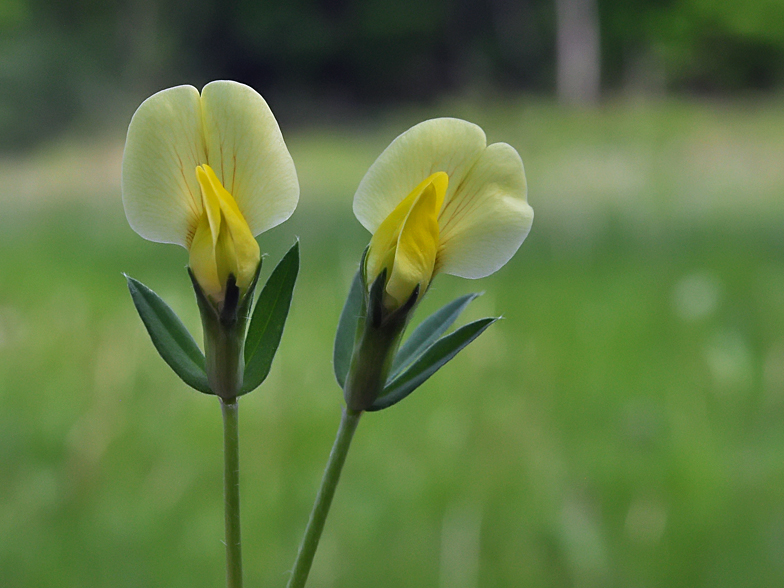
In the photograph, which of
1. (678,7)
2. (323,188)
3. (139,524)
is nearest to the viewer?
(139,524)

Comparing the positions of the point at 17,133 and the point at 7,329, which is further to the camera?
the point at 17,133

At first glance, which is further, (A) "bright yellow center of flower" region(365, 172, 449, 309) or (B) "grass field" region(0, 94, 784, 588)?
(B) "grass field" region(0, 94, 784, 588)

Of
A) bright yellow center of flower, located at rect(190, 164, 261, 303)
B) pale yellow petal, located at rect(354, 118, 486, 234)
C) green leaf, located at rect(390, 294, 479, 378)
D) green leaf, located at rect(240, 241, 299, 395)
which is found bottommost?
green leaf, located at rect(390, 294, 479, 378)

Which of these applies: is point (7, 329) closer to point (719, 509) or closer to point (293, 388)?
point (293, 388)

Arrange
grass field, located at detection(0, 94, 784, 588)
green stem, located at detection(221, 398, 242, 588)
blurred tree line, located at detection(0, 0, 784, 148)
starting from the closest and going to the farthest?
green stem, located at detection(221, 398, 242, 588)
grass field, located at detection(0, 94, 784, 588)
blurred tree line, located at detection(0, 0, 784, 148)

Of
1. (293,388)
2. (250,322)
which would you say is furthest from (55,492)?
(250,322)

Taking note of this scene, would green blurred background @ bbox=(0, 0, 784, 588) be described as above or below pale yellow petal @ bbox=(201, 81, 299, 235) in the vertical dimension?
below

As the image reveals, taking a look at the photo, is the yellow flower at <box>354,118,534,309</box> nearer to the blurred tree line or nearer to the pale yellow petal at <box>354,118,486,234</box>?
the pale yellow petal at <box>354,118,486,234</box>

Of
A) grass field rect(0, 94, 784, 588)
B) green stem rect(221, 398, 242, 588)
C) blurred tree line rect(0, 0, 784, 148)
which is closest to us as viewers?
green stem rect(221, 398, 242, 588)

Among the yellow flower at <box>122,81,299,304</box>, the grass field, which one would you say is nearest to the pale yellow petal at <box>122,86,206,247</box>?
the yellow flower at <box>122,81,299,304</box>
